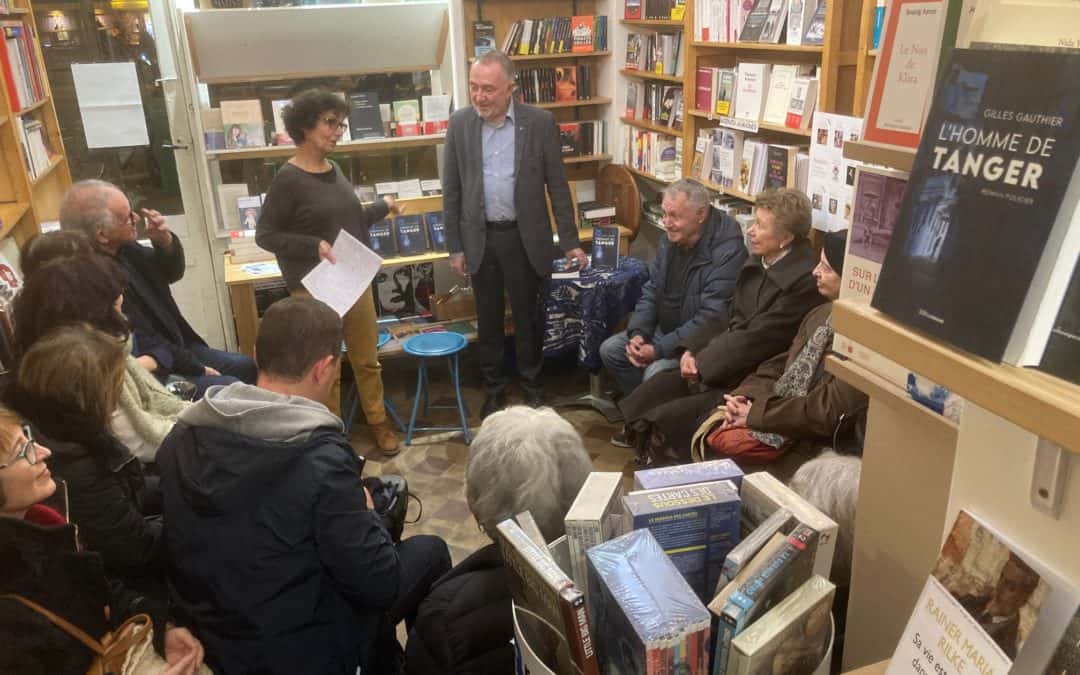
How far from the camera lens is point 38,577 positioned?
1.34m

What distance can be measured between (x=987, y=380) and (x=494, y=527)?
1084mm

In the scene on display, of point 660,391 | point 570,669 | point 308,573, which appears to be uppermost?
point 570,669

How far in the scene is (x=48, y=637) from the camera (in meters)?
1.31

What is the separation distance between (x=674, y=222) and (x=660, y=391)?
0.76 metres

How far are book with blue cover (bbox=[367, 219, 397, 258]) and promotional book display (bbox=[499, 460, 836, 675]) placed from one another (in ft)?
10.1

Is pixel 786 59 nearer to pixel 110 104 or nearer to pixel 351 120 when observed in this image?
pixel 351 120

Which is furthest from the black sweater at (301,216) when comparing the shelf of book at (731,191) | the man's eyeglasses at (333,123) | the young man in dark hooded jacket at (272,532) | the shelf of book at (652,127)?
the shelf of book at (652,127)

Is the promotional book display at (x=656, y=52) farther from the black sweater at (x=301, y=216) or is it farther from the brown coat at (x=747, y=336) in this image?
the black sweater at (x=301, y=216)

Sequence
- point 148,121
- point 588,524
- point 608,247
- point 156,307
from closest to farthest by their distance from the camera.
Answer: point 588,524
point 156,307
point 608,247
point 148,121

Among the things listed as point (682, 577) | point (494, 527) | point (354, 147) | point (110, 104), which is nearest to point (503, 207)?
point (354, 147)

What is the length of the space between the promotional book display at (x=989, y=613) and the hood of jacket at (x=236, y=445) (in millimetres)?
1092

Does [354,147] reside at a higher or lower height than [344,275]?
higher

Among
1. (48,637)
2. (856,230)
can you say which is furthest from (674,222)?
(48,637)

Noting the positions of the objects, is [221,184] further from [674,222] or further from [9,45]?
[674,222]
